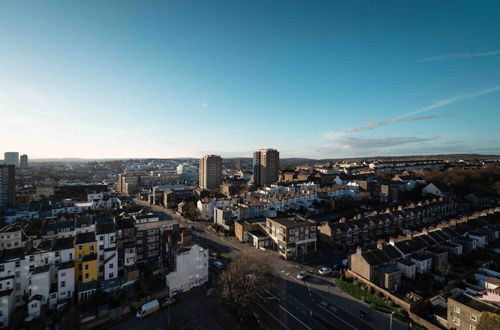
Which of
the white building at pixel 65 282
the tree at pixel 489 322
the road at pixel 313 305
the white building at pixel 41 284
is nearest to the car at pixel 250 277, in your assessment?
the road at pixel 313 305

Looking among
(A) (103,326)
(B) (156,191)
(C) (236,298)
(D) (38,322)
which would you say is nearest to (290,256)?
(C) (236,298)

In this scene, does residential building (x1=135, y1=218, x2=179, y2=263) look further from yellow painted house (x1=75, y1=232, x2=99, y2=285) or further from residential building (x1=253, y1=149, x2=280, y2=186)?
residential building (x1=253, y1=149, x2=280, y2=186)

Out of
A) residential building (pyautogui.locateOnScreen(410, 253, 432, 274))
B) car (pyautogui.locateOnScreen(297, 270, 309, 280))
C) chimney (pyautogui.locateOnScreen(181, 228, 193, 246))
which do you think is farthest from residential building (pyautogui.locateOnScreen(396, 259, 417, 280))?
chimney (pyautogui.locateOnScreen(181, 228, 193, 246))

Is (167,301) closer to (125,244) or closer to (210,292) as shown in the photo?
(210,292)

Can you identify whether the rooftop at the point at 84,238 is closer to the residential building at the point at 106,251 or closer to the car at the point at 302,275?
the residential building at the point at 106,251

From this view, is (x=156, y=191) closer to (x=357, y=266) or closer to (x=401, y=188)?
(x=357, y=266)

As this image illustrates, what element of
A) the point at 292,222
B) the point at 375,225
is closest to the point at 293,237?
the point at 292,222
